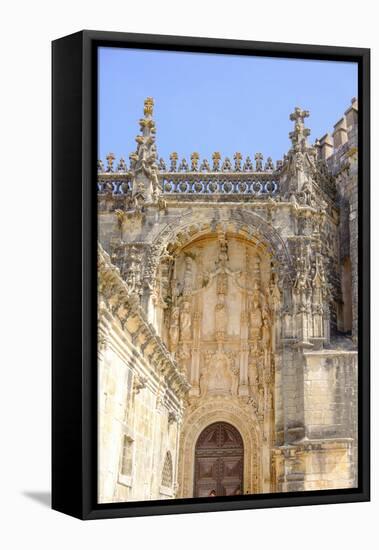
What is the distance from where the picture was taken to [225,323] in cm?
1405

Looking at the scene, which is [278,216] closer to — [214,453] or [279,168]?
[279,168]

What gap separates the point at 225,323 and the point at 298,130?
1.81m

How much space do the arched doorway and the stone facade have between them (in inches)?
1.1

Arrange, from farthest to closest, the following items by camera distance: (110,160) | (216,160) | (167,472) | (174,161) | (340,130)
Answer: (340,130) → (216,160) → (174,161) → (167,472) → (110,160)

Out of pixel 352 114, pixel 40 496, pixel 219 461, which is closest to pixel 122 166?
pixel 352 114

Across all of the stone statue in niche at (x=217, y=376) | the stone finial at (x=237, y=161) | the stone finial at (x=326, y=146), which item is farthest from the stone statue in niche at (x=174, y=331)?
the stone finial at (x=326, y=146)

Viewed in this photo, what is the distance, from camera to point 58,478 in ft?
43.2

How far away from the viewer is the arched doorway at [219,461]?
1382cm

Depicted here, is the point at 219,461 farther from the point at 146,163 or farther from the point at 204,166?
the point at 146,163

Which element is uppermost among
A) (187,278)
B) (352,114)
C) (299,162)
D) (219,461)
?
(352,114)

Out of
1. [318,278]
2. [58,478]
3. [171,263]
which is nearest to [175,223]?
[171,263]

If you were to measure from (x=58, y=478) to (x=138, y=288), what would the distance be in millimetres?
1863

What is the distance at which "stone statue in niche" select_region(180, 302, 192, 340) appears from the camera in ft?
45.8

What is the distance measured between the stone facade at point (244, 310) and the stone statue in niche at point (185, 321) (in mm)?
11
